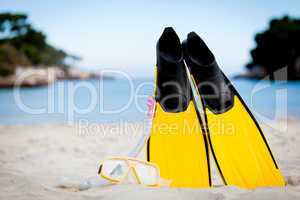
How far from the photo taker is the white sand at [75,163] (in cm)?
172

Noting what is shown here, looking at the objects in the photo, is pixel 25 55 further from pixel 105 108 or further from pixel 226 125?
pixel 226 125

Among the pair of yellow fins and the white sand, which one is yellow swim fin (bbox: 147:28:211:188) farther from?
the white sand

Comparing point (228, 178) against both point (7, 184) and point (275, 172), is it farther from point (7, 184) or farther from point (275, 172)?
point (7, 184)

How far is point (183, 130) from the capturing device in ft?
7.04

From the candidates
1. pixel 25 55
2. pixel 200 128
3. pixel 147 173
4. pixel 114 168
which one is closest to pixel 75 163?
pixel 114 168

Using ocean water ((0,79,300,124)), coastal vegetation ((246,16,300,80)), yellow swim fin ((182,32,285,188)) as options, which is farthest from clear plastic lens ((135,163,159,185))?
coastal vegetation ((246,16,300,80))

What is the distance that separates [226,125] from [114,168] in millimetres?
866

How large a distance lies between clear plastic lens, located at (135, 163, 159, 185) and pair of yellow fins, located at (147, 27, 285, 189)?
205 mm

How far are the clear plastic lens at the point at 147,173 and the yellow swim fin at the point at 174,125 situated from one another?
20 centimetres

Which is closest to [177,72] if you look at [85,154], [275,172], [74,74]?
[275,172]

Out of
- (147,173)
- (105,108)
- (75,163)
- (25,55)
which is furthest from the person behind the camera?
(25,55)

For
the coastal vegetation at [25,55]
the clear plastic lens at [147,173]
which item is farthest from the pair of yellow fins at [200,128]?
the coastal vegetation at [25,55]

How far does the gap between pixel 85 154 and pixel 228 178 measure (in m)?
1.75

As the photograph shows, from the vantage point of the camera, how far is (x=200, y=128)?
219cm
